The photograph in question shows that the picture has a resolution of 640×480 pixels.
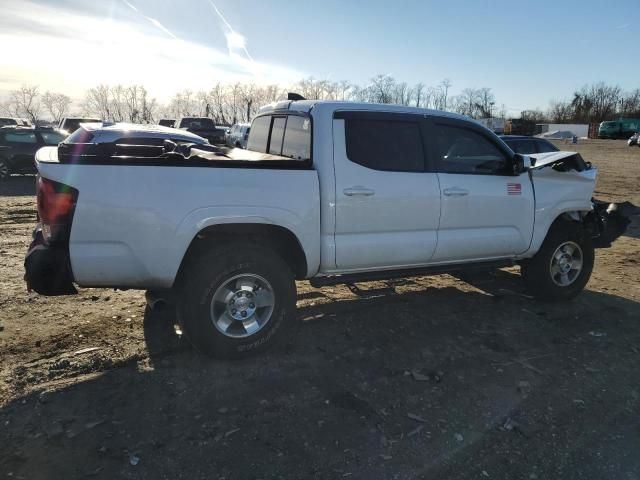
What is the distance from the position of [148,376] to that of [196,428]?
Result: 798 millimetres

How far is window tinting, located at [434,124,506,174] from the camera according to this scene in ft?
15.1

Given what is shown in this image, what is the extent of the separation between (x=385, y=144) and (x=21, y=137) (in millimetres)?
15152

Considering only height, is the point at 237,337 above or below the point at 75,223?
below

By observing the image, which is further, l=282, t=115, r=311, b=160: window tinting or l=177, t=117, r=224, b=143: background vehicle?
l=177, t=117, r=224, b=143: background vehicle

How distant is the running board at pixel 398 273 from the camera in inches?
168

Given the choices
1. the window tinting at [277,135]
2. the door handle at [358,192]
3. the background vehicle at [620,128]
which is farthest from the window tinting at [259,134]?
the background vehicle at [620,128]

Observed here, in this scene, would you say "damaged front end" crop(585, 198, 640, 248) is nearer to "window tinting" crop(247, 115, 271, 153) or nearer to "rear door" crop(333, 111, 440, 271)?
"rear door" crop(333, 111, 440, 271)

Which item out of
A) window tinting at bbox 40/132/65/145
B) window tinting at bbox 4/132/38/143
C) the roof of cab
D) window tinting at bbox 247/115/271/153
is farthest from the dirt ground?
window tinting at bbox 40/132/65/145

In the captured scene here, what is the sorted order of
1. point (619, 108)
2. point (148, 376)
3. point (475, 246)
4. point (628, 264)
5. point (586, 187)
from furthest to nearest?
point (619, 108) → point (628, 264) → point (586, 187) → point (475, 246) → point (148, 376)

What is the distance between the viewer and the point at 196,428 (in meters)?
3.05

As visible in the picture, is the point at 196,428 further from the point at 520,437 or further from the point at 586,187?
the point at 586,187

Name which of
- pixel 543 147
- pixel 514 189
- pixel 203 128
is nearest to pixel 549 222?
pixel 514 189

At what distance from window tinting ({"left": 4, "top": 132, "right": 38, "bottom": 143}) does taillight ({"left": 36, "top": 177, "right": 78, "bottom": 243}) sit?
46.9 feet

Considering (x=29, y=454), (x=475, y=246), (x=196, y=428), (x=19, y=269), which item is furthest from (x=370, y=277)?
(x=19, y=269)
